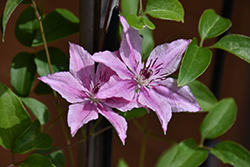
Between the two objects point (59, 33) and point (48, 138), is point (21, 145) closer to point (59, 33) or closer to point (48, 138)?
point (48, 138)

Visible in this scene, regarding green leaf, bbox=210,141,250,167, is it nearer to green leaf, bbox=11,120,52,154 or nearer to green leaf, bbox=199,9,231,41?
green leaf, bbox=199,9,231,41

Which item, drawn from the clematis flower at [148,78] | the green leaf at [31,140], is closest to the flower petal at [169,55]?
the clematis flower at [148,78]

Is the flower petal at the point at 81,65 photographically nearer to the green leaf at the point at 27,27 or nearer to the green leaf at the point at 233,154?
the green leaf at the point at 27,27

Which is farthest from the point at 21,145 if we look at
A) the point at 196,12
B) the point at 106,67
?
the point at 196,12

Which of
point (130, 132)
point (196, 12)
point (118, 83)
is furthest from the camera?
point (130, 132)

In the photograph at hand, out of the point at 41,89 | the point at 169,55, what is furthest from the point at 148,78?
the point at 41,89

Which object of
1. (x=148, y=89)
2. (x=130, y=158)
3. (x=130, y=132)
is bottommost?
(x=130, y=158)

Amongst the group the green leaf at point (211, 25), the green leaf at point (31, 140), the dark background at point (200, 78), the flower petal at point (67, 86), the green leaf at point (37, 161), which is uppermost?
the green leaf at point (211, 25)
